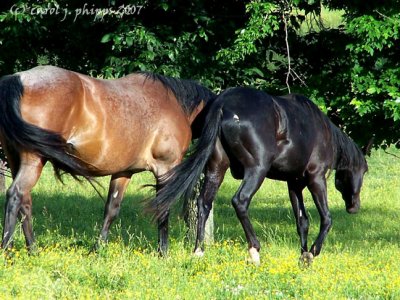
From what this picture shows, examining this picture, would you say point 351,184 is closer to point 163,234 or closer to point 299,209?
point 299,209

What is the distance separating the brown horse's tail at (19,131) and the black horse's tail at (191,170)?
1.29m

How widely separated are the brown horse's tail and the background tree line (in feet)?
6.60

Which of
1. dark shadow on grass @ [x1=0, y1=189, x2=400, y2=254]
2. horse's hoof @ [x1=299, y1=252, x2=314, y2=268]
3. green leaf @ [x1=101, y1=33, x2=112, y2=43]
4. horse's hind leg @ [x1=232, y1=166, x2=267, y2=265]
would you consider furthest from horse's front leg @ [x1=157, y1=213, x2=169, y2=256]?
green leaf @ [x1=101, y1=33, x2=112, y2=43]

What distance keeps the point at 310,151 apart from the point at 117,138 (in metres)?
2.19

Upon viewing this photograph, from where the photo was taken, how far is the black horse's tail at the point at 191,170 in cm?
802

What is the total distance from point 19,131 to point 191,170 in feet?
6.23

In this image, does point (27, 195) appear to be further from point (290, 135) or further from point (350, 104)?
point (350, 104)

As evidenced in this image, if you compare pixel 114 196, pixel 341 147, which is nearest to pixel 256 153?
pixel 341 147

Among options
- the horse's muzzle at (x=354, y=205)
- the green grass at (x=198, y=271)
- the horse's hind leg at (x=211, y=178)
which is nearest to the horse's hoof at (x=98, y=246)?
the green grass at (x=198, y=271)

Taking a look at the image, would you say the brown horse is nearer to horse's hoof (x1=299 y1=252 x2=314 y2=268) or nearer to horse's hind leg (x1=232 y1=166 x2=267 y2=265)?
horse's hind leg (x1=232 y1=166 x2=267 y2=265)

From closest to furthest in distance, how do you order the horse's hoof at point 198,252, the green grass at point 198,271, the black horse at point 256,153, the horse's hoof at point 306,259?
the green grass at point 198,271 < the horse's hoof at point 198,252 < the black horse at point 256,153 < the horse's hoof at point 306,259

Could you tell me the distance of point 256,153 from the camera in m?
7.95

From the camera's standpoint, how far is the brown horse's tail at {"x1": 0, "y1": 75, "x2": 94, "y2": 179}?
7.14 metres

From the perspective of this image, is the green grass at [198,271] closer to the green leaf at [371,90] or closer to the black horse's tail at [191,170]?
the black horse's tail at [191,170]
